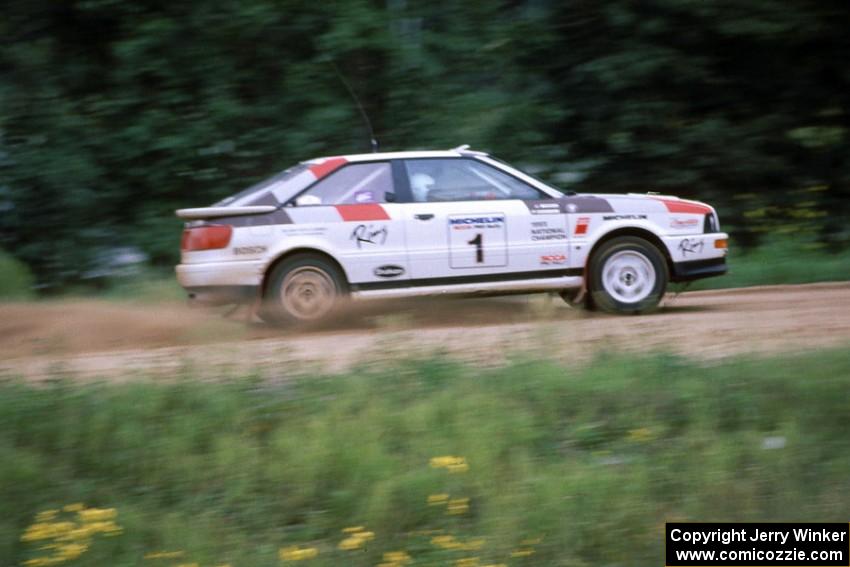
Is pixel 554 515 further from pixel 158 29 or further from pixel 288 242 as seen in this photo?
pixel 158 29

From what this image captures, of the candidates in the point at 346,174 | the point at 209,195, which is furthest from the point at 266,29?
the point at 346,174

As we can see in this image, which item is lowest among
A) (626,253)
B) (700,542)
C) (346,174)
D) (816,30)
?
(700,542)

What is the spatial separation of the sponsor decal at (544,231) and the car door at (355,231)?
1.19 m

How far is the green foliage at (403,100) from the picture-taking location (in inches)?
583

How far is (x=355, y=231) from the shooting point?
995cm

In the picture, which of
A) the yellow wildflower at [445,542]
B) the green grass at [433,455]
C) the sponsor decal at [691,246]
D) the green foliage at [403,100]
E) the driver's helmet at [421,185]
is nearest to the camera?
the yellow wildflower at [445,542]

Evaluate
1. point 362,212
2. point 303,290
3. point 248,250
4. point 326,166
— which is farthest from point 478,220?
point 248,250

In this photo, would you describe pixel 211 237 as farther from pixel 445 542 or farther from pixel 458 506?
pixel 445 542

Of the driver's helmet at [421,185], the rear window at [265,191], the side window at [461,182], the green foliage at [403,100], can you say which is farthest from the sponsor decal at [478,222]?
the green foliage at [403,100]

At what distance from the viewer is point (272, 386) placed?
6875 mm

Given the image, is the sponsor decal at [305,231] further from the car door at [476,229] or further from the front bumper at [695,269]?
the front bumper at [695,269]

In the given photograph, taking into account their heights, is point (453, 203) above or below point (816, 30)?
below

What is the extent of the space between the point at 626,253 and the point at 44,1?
30.8ft

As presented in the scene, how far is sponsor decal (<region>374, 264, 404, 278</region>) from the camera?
9.98 meters
